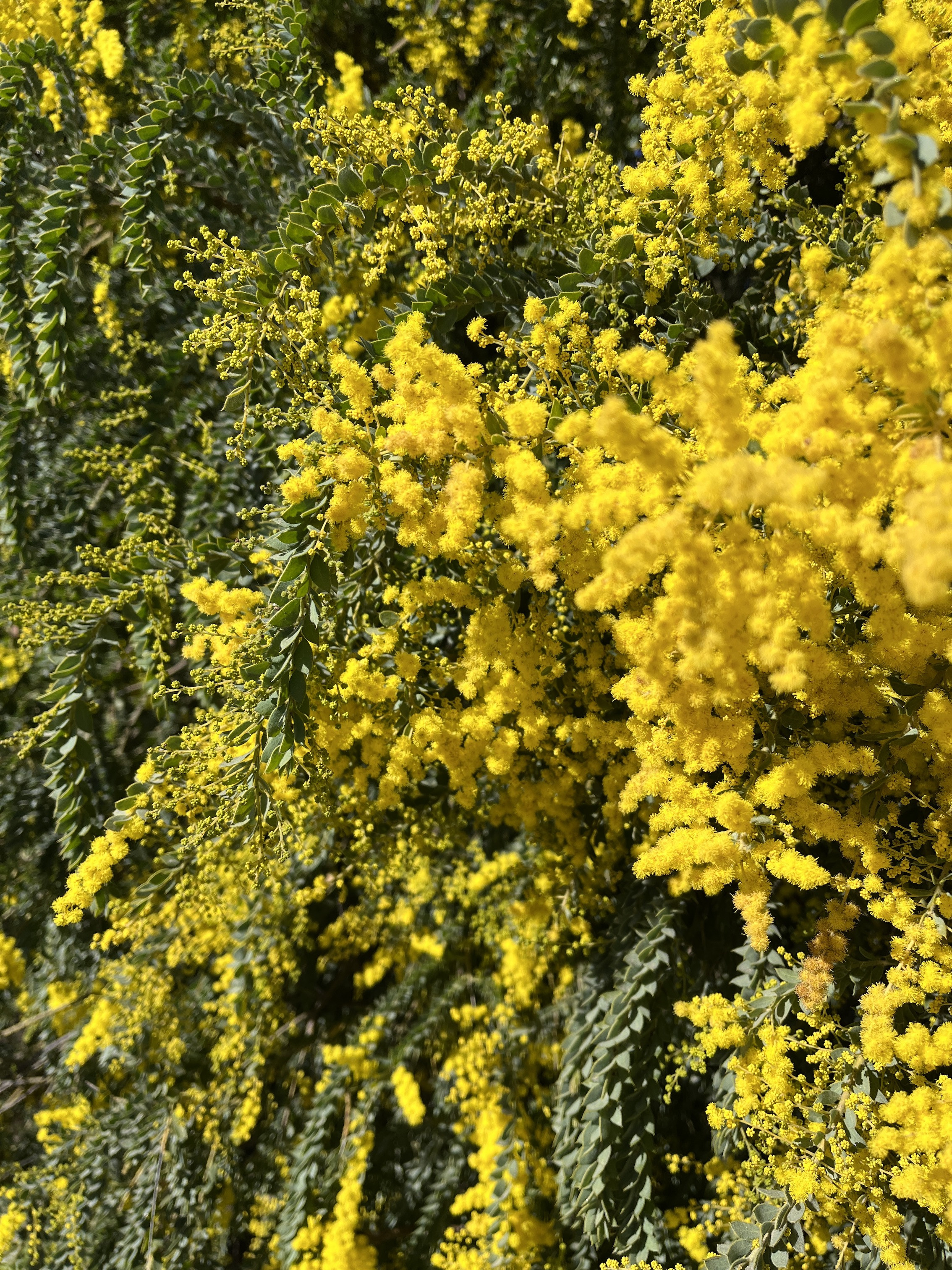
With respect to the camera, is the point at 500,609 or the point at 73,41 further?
the point at 73,41

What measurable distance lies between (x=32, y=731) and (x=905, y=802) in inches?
105

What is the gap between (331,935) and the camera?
144 inches

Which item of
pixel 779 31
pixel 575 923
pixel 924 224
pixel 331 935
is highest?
pixel 779 31

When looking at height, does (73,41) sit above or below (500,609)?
above

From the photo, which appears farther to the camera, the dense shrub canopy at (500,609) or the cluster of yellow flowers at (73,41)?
the cluster of yellow flowers at (73,41)

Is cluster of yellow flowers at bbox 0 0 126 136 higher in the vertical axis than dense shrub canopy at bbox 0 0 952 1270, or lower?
higher

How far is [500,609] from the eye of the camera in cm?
186

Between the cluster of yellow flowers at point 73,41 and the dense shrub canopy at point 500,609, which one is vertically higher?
the cluster of yellow flowers at point 73,41

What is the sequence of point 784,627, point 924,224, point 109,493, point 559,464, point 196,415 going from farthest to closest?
1. point 109,493
2. point 196,415
3. point 559,464
4. point 784,627
5. point 924,224

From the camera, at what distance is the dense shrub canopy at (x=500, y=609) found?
1.37 m

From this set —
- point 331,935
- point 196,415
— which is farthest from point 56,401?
point 331,935

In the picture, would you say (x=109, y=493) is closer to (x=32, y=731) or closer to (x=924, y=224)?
(x=32, y=731)

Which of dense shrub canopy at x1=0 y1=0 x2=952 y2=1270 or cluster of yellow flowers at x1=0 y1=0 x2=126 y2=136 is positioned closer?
dense shrub canopy at x1=0 y1=0 x2=952 y2=1270

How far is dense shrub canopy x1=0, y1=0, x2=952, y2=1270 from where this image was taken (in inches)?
54.0
